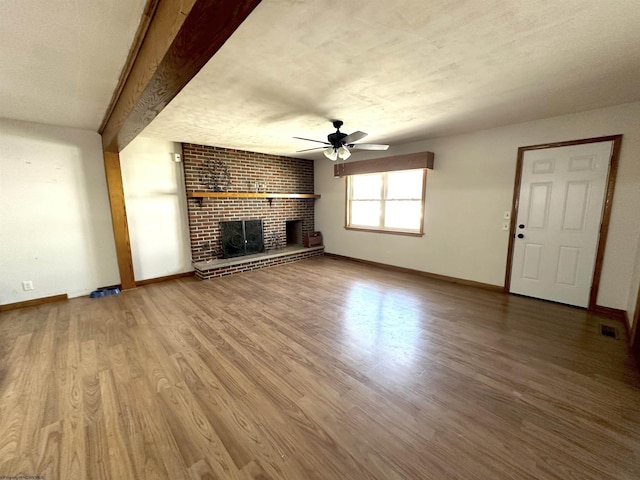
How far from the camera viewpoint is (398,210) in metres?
4.90

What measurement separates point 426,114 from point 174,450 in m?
3.78

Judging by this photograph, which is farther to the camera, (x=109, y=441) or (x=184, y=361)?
(x=184, y=361)

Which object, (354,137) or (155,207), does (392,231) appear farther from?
(155,207)

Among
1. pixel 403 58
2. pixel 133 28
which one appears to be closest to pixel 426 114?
pixel 403 58

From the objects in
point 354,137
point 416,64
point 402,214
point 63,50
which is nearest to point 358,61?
point 416,64

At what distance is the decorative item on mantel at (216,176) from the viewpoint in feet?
15.3

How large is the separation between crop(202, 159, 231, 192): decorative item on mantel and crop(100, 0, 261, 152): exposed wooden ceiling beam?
238 centimetres

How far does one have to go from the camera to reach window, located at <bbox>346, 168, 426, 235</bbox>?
4.60 meters

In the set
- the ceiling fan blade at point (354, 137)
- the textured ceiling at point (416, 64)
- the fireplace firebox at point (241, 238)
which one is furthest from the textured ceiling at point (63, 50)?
the fireplace firebox at point (241, 238)

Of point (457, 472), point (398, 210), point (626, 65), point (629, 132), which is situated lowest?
point (457, 472)

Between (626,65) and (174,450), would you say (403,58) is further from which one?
(174,450)

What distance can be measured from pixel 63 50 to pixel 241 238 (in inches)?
146

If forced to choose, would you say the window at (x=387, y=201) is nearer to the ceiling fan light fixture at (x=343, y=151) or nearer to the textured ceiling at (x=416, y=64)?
the textured ceiling at (x=416, y=64)

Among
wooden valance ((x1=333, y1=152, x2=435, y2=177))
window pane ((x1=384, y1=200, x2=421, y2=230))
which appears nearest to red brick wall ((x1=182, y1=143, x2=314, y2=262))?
wooden valance ((x1=333, y1=152, x2=435, y2=177))
